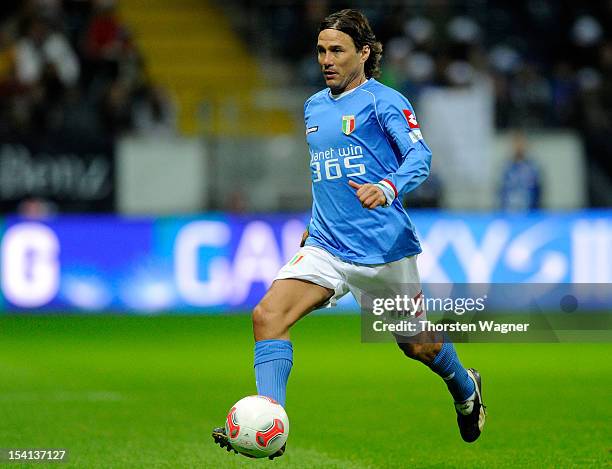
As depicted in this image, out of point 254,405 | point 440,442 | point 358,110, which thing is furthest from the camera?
point 440,442

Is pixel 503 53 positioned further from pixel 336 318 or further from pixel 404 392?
pixel 404 392

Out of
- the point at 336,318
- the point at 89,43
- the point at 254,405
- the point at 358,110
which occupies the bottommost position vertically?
the point at 336,318

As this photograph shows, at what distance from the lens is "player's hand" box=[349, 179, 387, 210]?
18.7ft

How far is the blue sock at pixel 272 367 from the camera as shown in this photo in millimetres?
5926

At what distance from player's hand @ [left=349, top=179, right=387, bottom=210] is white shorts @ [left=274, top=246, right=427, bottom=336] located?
696 millimetres

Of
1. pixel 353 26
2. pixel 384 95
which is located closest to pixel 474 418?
pixel 384 95

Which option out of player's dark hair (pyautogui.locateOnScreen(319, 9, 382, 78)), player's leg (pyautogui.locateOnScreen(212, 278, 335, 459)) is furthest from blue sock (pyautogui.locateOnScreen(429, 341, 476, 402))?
player's dark hair (pyautogui.locateOnScreen(319, 9, 382, 78))

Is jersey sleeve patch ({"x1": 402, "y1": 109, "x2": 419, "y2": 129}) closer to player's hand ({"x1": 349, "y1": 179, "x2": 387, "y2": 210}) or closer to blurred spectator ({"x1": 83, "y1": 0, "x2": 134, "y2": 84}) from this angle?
player's hand ({"x1": 349, "y1": 179, "x2": 387, "y2": 210})

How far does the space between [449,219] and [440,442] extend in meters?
8.99

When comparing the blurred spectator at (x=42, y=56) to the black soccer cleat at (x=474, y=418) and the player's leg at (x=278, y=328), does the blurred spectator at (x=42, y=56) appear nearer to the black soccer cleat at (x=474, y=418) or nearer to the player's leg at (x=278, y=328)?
the black soccer cleat at (x=474, y=418)

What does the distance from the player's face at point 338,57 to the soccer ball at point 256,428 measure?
1757mm

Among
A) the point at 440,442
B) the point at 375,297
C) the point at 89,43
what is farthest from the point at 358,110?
the point at 89,43

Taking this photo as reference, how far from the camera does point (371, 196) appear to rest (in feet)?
18.7

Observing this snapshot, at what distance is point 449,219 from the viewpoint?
16188 millimetres
